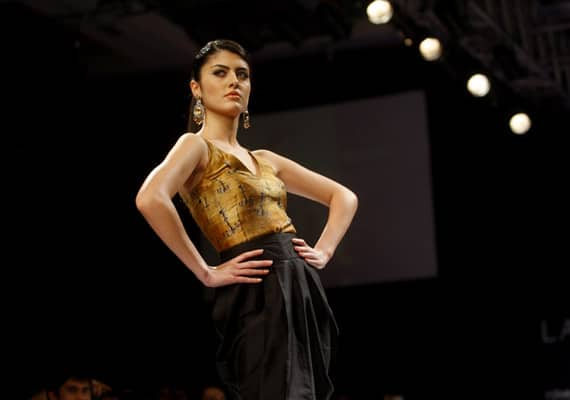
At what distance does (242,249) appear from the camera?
218 cm

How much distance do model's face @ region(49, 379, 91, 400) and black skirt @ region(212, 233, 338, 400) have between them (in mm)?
2280

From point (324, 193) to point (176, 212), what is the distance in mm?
530

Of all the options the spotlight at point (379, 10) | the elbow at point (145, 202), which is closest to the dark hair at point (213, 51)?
the elbow at point (145, 202)

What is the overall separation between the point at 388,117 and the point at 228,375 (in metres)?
5.90

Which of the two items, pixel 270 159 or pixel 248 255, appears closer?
pixel 248 255

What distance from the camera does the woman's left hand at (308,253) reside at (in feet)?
7.35

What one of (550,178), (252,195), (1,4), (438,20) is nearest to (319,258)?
(252,195)

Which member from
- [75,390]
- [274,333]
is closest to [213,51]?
[274,333]

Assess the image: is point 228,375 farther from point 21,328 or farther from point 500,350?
point 500,350

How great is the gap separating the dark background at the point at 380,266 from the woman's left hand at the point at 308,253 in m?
4.89

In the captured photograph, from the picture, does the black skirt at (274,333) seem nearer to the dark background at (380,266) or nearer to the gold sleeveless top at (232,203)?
the gold sleeveless top at (232,203)

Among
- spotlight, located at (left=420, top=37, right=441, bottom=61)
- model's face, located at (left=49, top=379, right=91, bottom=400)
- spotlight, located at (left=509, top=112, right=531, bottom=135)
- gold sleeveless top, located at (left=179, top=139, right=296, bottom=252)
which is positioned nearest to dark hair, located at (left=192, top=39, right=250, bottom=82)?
gold sleeveless top, located at (left=179, top=139, right=296, bottom=252)

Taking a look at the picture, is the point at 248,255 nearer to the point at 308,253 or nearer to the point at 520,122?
the point at 308,253

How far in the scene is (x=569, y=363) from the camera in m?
7.55
